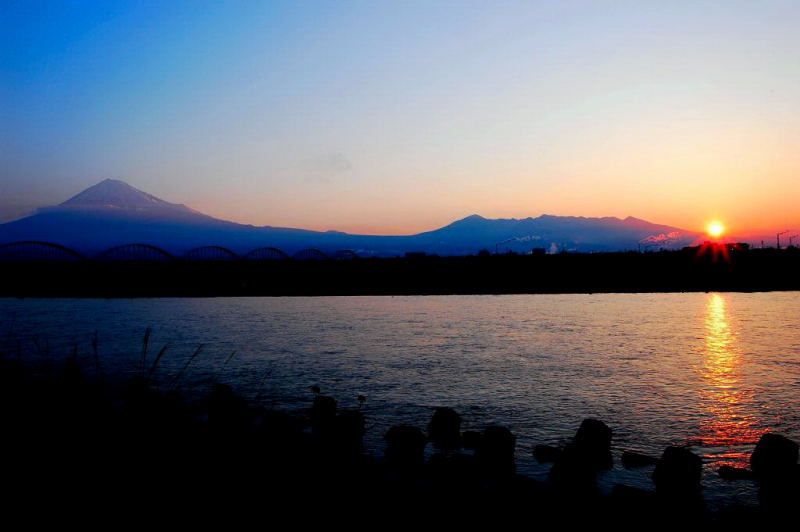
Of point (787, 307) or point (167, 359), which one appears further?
point (787, 307)

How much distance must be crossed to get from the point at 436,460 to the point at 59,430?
26.6 feet

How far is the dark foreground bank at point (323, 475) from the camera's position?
10.6 meters

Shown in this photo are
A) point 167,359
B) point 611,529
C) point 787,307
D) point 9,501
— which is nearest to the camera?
point 9,501

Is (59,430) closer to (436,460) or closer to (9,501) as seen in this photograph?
(9,501)

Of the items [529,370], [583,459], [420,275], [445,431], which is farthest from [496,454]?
[420,275]

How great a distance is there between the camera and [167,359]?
41.2m

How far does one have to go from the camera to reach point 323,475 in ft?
39.4

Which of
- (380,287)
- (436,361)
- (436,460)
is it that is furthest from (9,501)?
(380,287)

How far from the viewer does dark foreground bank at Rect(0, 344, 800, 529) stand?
1059 cm

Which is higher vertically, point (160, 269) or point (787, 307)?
point (160, 269)

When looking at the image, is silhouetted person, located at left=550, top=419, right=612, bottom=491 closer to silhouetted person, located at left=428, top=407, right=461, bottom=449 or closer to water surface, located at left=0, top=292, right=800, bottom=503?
water surface, located at left=0, top=292, right=800, bottom=503

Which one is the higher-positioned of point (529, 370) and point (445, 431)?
point (445, 431)

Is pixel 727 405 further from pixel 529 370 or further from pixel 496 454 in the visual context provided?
pixel 496 454

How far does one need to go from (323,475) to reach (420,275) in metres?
155
